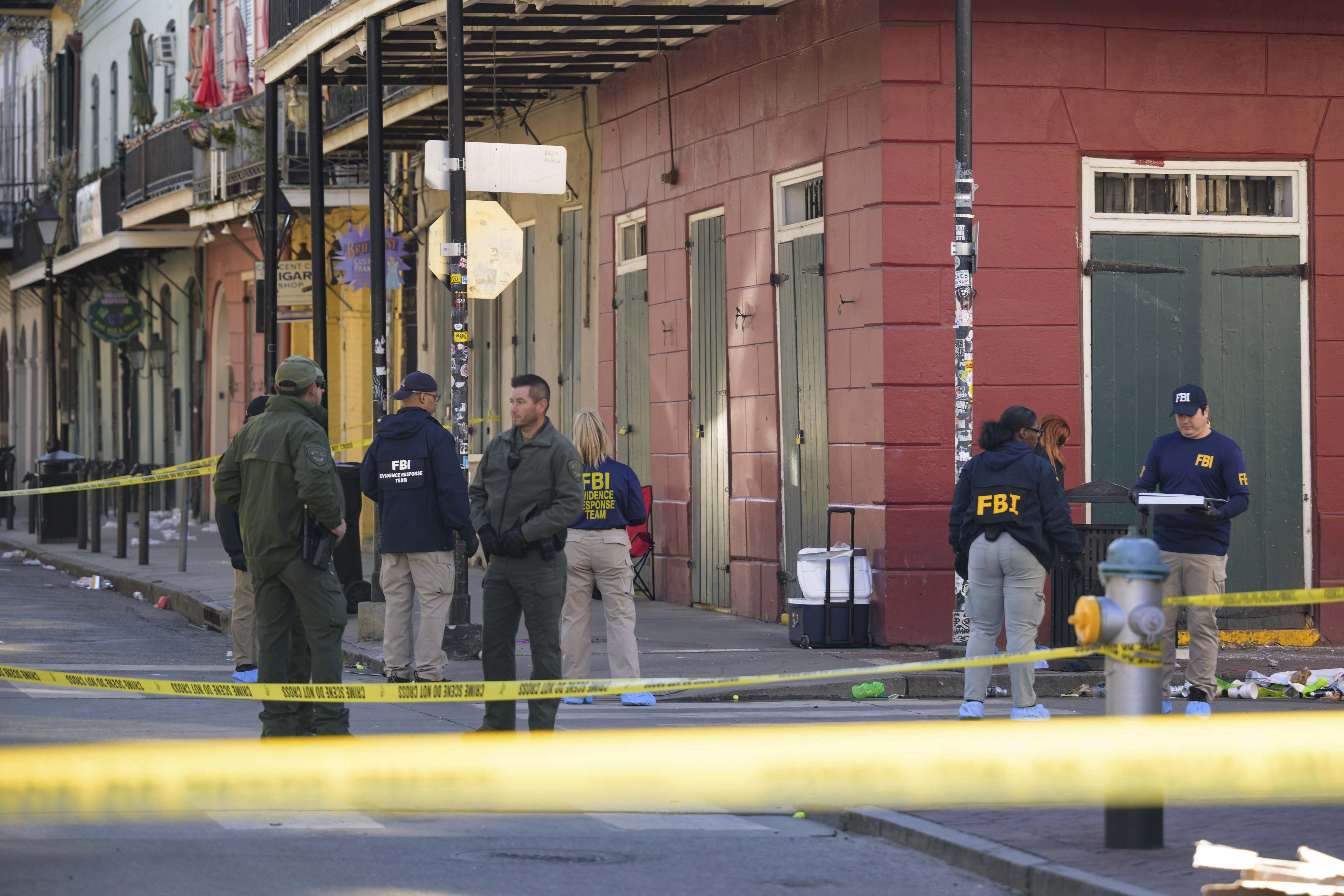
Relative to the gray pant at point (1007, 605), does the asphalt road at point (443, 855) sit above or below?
below

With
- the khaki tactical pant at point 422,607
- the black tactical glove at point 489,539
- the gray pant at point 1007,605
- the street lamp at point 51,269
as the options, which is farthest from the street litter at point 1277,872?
the street lamp at point 51,269

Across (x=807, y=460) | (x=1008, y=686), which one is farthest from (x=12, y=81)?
(x=1008, y=686)

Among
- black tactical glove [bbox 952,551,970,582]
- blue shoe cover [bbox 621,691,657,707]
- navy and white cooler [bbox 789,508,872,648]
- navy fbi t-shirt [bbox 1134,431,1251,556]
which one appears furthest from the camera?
navy and white cooler [bbox 789,508,872,648]

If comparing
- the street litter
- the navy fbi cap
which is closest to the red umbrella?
the navy fbi cap

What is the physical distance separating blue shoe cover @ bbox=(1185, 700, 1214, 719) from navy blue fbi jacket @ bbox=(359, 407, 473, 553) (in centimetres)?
411

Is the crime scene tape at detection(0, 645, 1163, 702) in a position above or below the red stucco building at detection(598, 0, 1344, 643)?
below

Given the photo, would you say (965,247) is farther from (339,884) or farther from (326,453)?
(339,884)

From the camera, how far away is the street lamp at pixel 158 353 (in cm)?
3362

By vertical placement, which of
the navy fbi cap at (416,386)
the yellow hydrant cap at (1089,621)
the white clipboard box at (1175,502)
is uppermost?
the navy fbi cap at (416,386)

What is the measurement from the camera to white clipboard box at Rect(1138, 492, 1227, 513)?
35.4 ft

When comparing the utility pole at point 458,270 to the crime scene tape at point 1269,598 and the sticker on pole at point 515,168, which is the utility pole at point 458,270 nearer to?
the sticker on pole at point 515,168

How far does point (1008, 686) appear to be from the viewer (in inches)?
474

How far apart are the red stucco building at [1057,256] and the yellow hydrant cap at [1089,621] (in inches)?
273

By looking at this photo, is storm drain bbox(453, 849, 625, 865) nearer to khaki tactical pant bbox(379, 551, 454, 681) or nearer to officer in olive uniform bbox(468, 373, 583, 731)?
officer in olive uniform bbox(468, 373, 583, 731)
